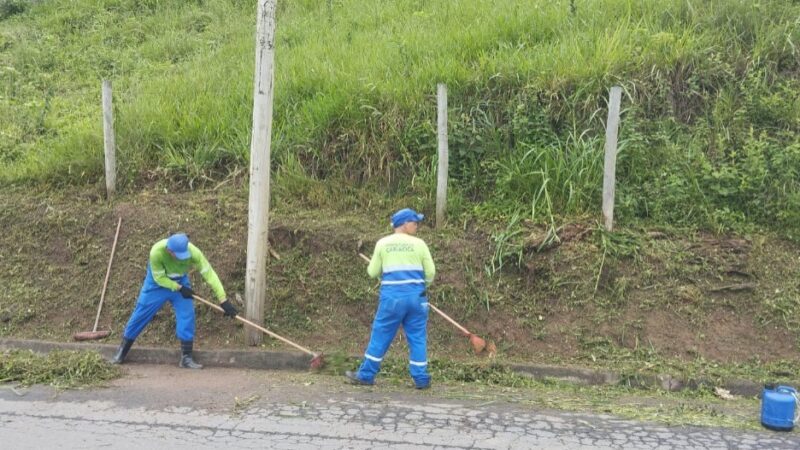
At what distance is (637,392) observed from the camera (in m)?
5.48

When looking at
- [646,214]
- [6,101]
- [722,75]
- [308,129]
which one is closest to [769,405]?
[646,214]

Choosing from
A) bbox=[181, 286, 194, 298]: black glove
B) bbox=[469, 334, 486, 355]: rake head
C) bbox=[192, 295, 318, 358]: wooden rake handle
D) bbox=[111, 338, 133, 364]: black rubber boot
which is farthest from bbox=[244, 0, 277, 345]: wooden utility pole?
bbox=[469, 334, 486, 355]: rake head

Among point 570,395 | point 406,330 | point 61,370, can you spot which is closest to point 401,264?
point 406,330

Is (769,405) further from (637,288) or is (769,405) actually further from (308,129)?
(308,129)

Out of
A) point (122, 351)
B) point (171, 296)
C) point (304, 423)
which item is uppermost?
point (171, 296)

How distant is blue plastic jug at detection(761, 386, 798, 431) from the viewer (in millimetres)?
4527

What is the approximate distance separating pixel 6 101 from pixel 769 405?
10439 millimetres

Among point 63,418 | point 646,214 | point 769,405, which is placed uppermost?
point 646,214

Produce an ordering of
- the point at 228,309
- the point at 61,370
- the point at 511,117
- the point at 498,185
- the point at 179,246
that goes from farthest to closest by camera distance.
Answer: the point at 511,117 < the point at 498,185 < the point at 228,309 < the point at 179,246 < the point at 61,370

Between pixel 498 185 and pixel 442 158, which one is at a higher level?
pixel 442 158

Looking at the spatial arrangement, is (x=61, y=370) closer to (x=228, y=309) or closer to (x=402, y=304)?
(x=228, y=309)

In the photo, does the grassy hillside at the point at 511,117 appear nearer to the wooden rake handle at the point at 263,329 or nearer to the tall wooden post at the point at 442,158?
the tall wooden post at the point at 442,158

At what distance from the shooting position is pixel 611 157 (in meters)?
6.55

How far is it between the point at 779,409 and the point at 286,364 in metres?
3.94
